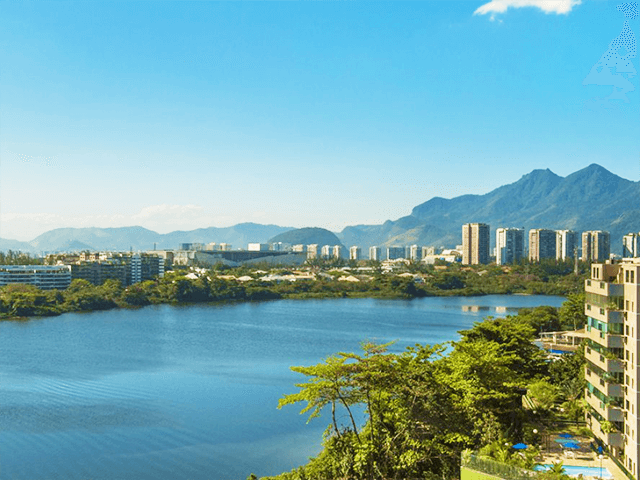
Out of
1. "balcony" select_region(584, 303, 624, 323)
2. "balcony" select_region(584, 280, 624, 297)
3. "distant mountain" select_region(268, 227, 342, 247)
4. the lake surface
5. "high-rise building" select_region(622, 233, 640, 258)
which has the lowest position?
the lake surface

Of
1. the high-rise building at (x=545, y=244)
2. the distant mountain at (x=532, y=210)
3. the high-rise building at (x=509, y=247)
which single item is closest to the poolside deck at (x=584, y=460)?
the high-rise building at (x=545, y=244)

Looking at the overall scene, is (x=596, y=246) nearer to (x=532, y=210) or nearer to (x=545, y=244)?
(x=545, y=244)

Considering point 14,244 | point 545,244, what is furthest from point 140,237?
point 545,244

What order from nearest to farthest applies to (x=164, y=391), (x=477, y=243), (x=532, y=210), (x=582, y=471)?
(x=582, y=471), (x=164, y=391), (x=477, y=243), (x=532, y=210)

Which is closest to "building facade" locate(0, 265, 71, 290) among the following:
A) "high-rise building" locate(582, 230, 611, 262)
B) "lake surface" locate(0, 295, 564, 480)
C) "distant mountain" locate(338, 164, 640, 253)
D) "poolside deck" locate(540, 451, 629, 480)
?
"lake surface" locate(0, 295, 564, 480)

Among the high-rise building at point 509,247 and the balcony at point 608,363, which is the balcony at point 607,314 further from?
the high-rise building at point 509,247

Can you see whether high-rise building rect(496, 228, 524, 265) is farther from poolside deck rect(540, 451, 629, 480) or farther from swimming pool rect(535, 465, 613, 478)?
swimming pool rect(535, 465, 613, 478)

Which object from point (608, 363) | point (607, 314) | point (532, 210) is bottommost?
point (608, 363)
